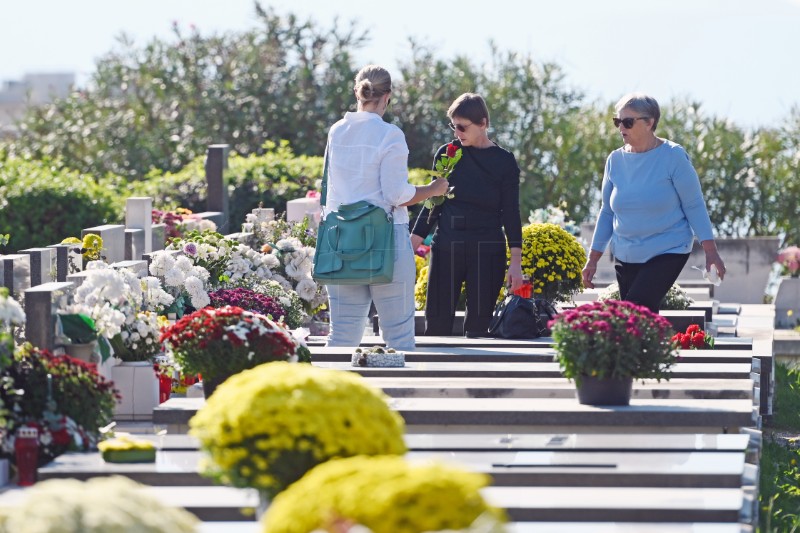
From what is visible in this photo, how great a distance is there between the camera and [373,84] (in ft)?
25.9

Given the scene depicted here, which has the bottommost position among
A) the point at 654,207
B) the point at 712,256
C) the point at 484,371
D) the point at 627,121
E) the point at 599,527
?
the point at 599,527

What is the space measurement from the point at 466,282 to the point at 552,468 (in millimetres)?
3481

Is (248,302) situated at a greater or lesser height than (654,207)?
lesser

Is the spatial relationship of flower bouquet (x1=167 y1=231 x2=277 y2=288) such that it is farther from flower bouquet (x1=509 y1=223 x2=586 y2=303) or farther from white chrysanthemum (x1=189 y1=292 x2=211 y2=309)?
flower bouquet (x1=509 y1=223 x2=586 y2=303)

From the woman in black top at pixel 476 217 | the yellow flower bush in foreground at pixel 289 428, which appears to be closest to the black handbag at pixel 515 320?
the woman in black top at pixel 476 217

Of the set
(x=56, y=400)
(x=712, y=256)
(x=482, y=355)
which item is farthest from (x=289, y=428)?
(x=712, y=256)

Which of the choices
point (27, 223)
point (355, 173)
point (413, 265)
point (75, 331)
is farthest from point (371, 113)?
point (27, 223)

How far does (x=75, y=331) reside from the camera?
24.9 ft

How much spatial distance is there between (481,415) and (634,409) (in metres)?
0.66

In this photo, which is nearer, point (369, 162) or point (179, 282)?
point (369, 162)

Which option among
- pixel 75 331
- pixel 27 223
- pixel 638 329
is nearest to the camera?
pixel 638 329

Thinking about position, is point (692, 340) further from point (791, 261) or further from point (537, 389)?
point (791, 261)

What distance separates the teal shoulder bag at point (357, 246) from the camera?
314 inches

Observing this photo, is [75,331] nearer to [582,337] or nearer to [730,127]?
[582,337]
